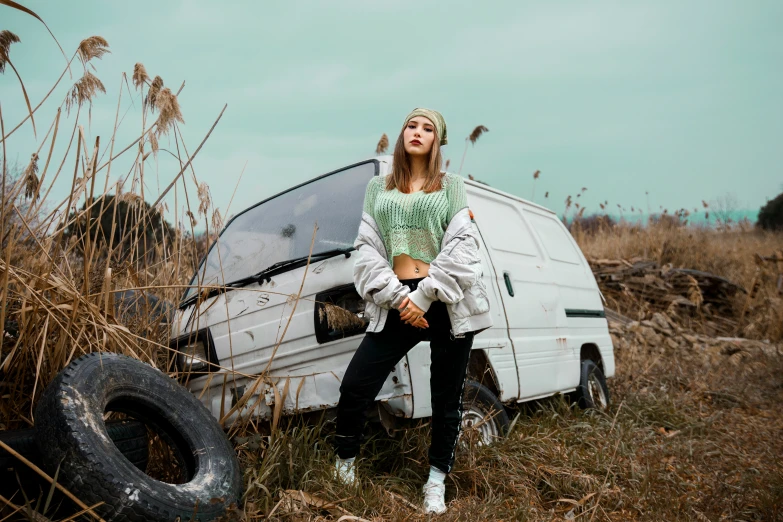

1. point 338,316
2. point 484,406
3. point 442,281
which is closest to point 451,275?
point 442,281

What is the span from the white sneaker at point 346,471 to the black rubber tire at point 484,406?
0.76 metres

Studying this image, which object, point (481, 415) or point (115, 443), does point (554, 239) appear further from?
point (115, 443)

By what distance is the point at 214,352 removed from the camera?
3.39 meters

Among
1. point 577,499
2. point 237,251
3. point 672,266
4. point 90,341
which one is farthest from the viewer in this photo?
point 672,266

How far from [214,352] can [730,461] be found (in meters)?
3.45

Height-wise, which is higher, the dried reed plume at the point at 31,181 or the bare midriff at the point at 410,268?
the dried reed plume at the point at 31,181

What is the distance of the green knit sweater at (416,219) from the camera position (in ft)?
9.30

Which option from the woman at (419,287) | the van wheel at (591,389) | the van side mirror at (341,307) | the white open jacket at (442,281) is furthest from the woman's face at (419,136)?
the van wheel at (591,389)

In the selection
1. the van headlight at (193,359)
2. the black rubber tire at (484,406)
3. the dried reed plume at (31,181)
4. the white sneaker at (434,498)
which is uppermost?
the dried reed plume at (31,181)

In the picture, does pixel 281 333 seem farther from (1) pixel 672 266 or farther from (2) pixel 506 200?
(1) pixel 672 266

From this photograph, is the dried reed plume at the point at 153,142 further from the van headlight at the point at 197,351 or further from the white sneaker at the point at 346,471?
the white sneaker at the point at 346,471

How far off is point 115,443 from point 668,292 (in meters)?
10.0

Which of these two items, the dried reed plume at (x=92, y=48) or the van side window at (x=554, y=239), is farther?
the van side window at (x=554, y=239)

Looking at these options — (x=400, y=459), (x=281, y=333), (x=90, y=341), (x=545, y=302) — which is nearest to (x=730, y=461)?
(x=545, y=302)
